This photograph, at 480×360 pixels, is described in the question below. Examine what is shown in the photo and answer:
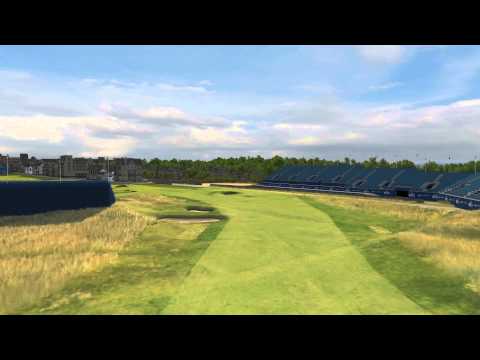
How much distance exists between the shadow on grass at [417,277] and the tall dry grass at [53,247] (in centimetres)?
1173

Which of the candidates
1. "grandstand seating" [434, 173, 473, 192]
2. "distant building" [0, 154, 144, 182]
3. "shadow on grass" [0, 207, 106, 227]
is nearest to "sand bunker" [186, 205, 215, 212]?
"shadow on grass" [0, 207, 106, 227]

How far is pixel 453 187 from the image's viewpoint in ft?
155

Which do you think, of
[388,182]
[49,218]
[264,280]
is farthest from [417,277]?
[388,182]

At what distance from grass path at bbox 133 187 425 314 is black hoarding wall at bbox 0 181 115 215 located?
16.7m

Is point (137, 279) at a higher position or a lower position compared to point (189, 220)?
higher

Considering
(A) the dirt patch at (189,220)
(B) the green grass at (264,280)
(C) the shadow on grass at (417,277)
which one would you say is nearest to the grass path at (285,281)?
(B) the green grass at (264,280)

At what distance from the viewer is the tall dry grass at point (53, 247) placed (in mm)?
9102

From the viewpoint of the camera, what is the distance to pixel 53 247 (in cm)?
1391

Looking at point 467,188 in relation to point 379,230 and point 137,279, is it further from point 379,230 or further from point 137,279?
point 137,279

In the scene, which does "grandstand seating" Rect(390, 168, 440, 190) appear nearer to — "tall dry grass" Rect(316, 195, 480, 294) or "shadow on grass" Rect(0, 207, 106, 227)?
"tall dry grass" Rect(316, 195, 480, 294)

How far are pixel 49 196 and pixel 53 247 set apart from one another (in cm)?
1285

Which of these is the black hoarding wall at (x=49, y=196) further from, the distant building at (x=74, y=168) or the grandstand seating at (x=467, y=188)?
the distant building at (x=74, y=168)
